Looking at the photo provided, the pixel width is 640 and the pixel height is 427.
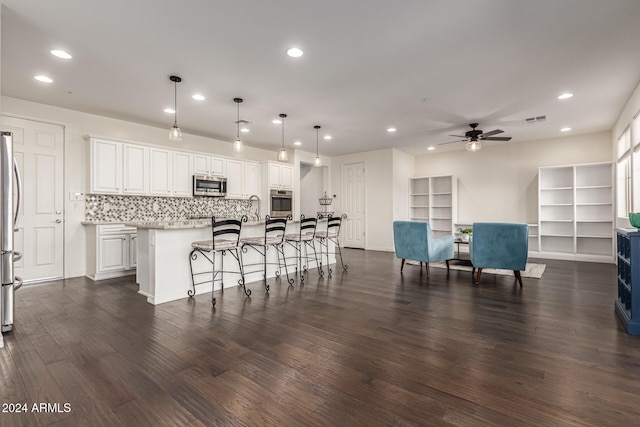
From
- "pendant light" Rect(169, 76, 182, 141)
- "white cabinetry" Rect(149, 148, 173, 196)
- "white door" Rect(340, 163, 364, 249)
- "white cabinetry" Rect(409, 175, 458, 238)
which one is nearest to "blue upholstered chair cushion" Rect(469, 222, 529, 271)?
"white cabinetry" Rect(409, 175, 458, 238)

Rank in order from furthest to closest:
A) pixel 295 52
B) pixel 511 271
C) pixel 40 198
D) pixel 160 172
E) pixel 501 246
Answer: pixel 160 172
pixel 511 271
pixel 40 198
pixel 501 246
pixel 295 52

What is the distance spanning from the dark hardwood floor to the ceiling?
8.92ft

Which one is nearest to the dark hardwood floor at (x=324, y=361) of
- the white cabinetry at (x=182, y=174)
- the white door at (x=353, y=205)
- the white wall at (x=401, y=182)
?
the white cabinetry at (x=182, y=174)

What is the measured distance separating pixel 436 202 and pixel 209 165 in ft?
20.1

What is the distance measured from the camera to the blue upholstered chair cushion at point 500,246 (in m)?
4.32

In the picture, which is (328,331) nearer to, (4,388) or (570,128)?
(4,388)

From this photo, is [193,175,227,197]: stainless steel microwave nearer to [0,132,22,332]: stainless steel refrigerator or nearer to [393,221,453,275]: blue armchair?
[0,132,22,332]: stainless steel refrigerator

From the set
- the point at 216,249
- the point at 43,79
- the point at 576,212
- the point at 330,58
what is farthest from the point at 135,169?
the point at 576,212

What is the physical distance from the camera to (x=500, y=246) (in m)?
4.44

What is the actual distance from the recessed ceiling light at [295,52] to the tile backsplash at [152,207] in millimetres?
4153

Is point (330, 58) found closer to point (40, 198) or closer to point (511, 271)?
point (511, 271)

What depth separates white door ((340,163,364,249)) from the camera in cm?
882

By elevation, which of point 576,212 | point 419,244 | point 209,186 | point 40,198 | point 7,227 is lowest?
point 419,244

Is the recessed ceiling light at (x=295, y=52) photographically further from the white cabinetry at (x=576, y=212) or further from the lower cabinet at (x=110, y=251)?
the white cabinetry at (x=576, y=212)
